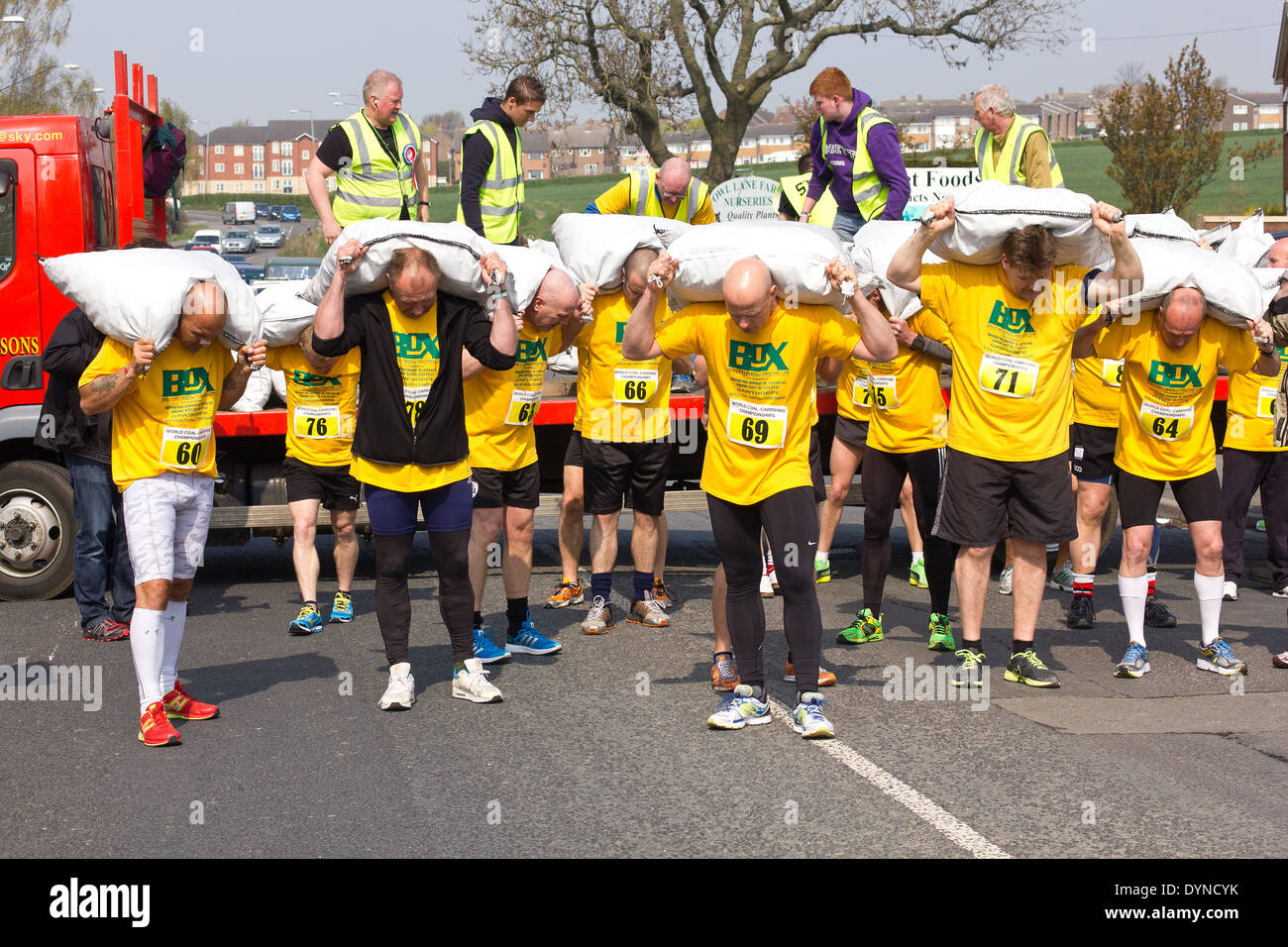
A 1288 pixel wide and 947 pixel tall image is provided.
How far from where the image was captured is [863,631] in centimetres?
760

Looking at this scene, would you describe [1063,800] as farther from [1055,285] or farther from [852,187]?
[852,187]

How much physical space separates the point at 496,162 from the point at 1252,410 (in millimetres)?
4935

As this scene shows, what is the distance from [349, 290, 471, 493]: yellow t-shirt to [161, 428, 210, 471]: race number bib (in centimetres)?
70

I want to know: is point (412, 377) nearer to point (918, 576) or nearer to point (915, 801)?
point (915, 801)

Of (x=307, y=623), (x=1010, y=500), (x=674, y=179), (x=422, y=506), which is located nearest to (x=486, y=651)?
(x=422, y=506)

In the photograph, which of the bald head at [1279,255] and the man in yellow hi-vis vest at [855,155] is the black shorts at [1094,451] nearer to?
the man in yellow hi-vis vest at [855,155]

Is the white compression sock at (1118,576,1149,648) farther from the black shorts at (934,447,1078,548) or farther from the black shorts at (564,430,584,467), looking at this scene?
the black shorts at (564,430,584,467)

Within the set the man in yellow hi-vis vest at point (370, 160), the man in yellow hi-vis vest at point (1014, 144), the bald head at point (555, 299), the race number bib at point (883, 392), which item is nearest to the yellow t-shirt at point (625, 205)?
the man in yellow hi-vis vest at point (370, 160)

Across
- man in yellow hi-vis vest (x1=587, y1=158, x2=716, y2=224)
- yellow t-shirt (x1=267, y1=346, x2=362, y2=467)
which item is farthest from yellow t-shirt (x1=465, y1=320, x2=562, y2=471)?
man in yellow hi-vis vest (x1=587, y1=158, x2=716, y2=224)

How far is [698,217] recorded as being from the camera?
9109 millimetres

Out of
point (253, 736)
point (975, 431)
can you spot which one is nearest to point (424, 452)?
point (253, 736)

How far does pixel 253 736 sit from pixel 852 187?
532 cm

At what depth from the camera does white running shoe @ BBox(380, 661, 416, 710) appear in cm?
621
